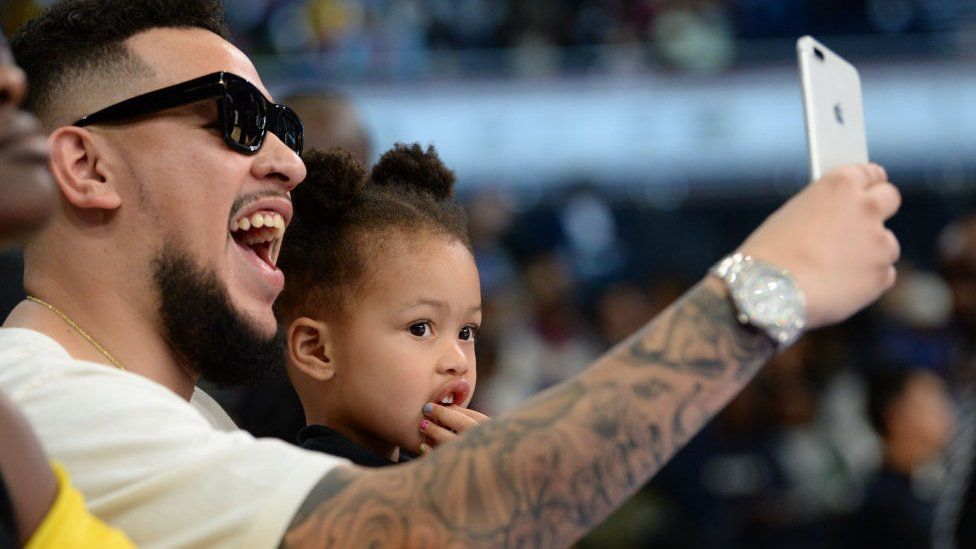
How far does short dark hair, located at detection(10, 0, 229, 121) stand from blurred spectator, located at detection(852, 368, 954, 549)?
4.02m

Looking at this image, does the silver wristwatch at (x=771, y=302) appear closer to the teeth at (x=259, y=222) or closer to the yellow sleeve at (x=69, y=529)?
the yellow sleeve at (x=69, y=529)

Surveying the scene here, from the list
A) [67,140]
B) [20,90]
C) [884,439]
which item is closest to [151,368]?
[67,140]

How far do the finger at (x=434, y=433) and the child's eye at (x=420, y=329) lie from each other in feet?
0.51

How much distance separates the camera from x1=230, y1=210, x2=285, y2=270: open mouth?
220cm

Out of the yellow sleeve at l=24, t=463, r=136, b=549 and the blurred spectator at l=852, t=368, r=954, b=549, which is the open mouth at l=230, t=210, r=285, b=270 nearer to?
the yellow sleeve at l=24, t=463, r=136, b=549

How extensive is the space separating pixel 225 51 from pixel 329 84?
610cm

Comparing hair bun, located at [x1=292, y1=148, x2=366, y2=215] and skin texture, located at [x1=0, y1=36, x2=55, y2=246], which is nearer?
skin texture, located at [x1=0, y1=36, x2=55, y2=246]

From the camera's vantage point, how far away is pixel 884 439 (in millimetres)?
5559

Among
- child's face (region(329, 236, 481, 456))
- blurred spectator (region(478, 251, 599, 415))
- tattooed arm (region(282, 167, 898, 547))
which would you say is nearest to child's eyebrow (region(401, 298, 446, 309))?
child's face (region(329, 236, 481, 456))

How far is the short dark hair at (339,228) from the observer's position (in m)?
2.41

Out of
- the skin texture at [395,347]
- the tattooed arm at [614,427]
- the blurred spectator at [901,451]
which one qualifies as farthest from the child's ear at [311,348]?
the blurred spectator at [901,451]

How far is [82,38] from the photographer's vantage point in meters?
2.19

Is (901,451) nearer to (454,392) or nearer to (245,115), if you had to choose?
(454,392)

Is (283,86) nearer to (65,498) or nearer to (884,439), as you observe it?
(884,439)
